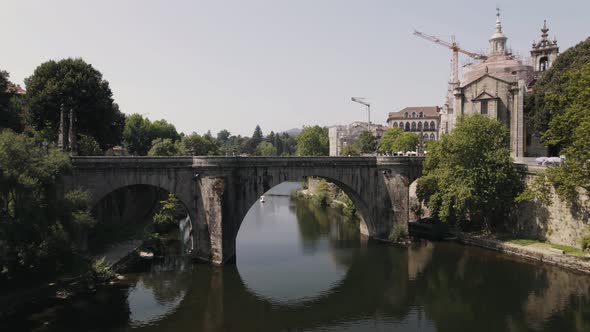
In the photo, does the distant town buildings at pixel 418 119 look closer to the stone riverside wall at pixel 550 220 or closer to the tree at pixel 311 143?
the tree at pixel 311 143

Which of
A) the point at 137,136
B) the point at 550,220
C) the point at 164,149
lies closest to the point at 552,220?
the point at 550,220

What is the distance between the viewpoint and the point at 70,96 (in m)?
44.8

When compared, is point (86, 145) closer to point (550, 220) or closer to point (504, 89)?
point (550, 220)

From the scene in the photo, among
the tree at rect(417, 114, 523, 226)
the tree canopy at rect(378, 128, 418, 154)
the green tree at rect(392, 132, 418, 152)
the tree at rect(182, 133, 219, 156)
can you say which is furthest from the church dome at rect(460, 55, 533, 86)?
the tree at rect(182, 133, 219, 156)

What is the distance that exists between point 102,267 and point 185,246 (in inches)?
505

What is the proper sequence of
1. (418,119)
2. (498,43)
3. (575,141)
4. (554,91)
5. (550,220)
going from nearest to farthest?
(575,141) < (550,220) < (554,91) < (498,43) < (418,119)

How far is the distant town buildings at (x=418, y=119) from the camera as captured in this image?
126125 millimetres

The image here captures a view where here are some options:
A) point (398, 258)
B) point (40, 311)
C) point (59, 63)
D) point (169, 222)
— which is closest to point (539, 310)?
point (398, 258)

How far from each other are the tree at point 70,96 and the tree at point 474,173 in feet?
116

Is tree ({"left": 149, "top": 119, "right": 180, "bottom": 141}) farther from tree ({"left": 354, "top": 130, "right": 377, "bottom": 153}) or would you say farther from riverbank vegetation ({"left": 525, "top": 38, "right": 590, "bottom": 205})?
riverbank vegetation ({"left": 525, "top": 38, "right": 590, "bottom": 205})

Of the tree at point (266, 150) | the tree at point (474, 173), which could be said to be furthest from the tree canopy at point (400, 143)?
the tree at point (266, 150)

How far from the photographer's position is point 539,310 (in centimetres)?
2839

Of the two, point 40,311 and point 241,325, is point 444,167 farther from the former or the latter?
point 40,311

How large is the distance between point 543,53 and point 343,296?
67.4 metres
